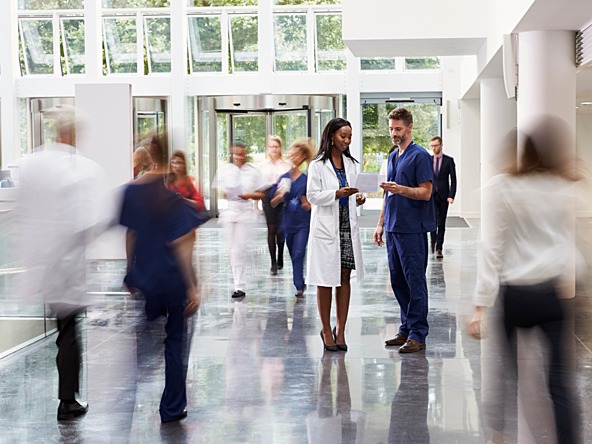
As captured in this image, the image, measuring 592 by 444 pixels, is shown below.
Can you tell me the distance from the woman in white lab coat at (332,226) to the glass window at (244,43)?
1854cm

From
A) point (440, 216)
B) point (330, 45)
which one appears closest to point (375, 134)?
point (330, 45)

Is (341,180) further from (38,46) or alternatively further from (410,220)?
(38,46)

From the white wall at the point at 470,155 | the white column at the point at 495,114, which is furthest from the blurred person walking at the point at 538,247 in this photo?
the white wall at the point at 470,155

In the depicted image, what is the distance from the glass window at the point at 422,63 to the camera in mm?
25141

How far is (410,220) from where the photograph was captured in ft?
24.1

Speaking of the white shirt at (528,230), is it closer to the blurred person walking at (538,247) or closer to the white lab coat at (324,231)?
the blurred person walking at (538,247)

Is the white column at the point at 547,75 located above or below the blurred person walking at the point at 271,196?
above

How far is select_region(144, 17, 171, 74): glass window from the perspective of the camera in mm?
25641

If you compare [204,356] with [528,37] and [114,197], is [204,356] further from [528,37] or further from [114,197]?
[528,37]

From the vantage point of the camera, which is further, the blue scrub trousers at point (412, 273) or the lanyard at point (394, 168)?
the lanyard at point (394, 168)

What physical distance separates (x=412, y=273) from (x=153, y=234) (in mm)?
2723

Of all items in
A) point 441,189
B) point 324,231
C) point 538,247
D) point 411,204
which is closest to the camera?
point 538,247

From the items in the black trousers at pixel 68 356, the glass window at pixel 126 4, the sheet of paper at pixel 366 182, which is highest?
the glass window at pixel 126 4

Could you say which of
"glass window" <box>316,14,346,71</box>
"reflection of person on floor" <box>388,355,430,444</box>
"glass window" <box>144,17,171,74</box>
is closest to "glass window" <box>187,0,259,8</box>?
"glass window" <box>144,17,171,74</box>
